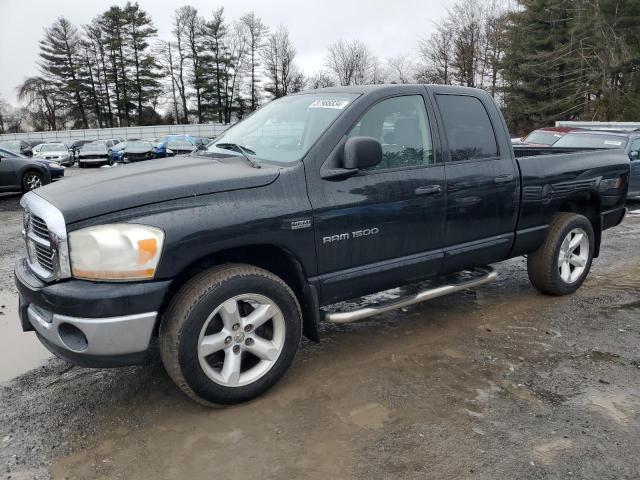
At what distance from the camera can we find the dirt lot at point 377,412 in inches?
107

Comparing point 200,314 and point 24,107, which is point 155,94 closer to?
point 24,107

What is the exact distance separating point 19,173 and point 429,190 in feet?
41.3

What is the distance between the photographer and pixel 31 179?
1358cm

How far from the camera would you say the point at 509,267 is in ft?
21.1

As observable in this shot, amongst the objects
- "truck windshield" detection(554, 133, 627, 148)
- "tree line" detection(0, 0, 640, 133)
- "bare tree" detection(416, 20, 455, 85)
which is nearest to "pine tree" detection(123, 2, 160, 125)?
"tree line" detection(0, 0, 640, 133)

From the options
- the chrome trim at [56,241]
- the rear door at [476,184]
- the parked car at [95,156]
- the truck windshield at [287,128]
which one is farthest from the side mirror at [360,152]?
the parked car at [95,156]

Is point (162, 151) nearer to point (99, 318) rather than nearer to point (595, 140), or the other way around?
point (595, 140)

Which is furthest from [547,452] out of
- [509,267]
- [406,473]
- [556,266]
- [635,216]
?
[635,216]

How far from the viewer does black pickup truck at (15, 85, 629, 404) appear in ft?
9.25

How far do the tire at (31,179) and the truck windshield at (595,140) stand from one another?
12.5 meters

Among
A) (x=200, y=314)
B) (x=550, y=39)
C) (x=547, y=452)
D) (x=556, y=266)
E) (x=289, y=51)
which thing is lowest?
(x=547, y=452)

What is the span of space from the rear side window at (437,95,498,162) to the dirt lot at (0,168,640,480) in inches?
57.2

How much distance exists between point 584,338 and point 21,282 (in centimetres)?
405

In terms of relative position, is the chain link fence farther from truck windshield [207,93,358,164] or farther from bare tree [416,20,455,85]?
truck windshield [207,93,358,164]
